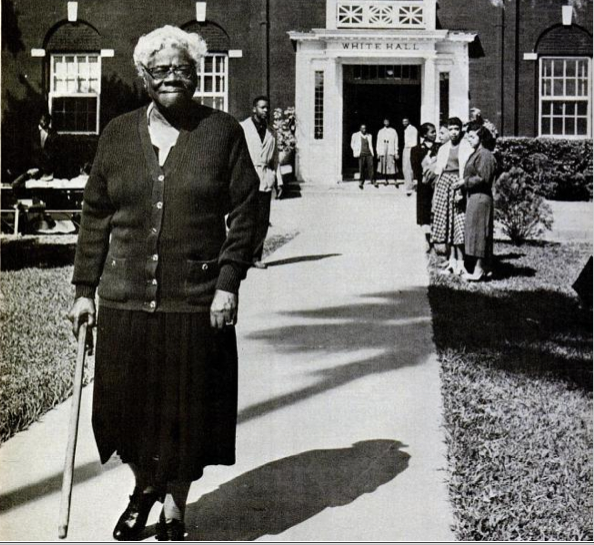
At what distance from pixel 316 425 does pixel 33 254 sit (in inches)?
62.2

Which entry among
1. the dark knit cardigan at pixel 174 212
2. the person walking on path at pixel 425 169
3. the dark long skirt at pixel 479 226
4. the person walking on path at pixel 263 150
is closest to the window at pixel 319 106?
the person walking on path at pixel 263 150

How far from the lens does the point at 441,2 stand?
4922 mm

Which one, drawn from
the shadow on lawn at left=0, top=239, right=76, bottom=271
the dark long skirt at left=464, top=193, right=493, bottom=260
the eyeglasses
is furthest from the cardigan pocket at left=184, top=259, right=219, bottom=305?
the dark long skirt at left=464, top=193, right=493, bottom=260

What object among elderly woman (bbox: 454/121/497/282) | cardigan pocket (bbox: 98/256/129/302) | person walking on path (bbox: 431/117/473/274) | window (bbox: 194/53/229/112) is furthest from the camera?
person walking on path (bbox: 431/117/473/274)

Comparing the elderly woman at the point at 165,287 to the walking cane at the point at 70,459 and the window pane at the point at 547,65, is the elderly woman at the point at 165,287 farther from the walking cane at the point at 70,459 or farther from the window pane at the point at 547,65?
the window pane at the point at 547,65

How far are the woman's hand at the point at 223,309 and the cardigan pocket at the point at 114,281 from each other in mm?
282

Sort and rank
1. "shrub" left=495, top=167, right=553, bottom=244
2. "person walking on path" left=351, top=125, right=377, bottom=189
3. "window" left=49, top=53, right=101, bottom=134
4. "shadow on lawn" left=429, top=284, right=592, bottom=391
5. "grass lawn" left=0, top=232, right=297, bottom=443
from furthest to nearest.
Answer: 1. "shrub" left=495, top=167, right=553, bottom=244
2. "person walking on path" left=351, top=125, right=377, bottom=189
3. "shadow on lawn" left=429, top=284, right=592, bottom=391
4. "window" left=49, top=53, right=101, bottom=134
5. "grass lawn" left=0, top=232, right=297, bottom=443

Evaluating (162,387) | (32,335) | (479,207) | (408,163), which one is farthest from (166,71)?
(479,207)

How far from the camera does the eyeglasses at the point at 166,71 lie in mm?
2561

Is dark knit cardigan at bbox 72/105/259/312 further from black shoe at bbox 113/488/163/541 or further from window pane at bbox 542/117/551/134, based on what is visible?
window pane at bbox 542/117/551/134

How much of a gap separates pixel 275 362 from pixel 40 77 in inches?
67.4

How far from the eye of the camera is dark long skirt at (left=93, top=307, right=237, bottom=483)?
9.16ft

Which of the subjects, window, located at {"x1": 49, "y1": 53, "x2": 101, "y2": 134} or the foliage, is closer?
window, located at {"x1": 49, "y1": 53, "x2": 101, "y2": 134}

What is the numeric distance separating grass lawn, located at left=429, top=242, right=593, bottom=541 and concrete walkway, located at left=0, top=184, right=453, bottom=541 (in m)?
0.14
